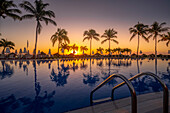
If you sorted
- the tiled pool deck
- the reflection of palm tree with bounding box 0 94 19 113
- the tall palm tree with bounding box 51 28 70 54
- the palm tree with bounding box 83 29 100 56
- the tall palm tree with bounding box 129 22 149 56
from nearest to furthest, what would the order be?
the tiled pool deck
the reflection of palm tree with bounding box 0 94 19 113
the tall palm tree with bounding box 129 22 149 56
the tall palm tree with bounding box 51 28 70 54
the palm tree with bounding box 83 29 100 56

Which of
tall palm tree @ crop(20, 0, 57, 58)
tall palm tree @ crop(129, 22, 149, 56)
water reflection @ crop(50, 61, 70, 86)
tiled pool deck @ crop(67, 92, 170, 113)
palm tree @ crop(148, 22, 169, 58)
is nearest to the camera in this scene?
tiled pool deck @ crop(67, 92, 170, 113)

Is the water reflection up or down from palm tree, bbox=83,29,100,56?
down

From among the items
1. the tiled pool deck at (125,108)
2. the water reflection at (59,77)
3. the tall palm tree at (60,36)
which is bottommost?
the water reflection at (59,77)

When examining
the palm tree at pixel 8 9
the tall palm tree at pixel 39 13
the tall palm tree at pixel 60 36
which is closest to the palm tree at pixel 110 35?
the tall palm tree at pixel 60 36

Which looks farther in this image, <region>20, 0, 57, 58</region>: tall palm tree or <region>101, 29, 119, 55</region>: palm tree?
<region>101, 29, 119, 55</region>: palm tree

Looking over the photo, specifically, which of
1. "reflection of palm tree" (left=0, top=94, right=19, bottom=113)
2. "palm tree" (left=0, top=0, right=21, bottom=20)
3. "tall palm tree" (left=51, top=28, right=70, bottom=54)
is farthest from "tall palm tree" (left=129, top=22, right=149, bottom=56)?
"reflection of palm tree" (left=0, top=94, right=19, bottom=113)

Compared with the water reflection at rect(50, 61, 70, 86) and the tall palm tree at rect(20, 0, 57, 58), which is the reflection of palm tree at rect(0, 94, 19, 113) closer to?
the water reflection at rect(50, 61, 70, 86)

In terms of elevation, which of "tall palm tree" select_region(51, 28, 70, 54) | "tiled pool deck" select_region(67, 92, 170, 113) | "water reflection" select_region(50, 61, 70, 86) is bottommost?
"water reflection" select_region(50, 61, 70, 86)

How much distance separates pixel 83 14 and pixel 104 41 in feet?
50.5

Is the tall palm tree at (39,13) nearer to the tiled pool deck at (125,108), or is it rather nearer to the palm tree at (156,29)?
the tiled pool deck at (125,108)

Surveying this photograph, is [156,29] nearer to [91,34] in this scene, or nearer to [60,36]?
[91,34]

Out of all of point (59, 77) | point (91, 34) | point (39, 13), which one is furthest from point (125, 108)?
point (91, 34)

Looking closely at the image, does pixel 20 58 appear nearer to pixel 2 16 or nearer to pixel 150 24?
pixel 2 16

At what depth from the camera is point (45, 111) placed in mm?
3164
